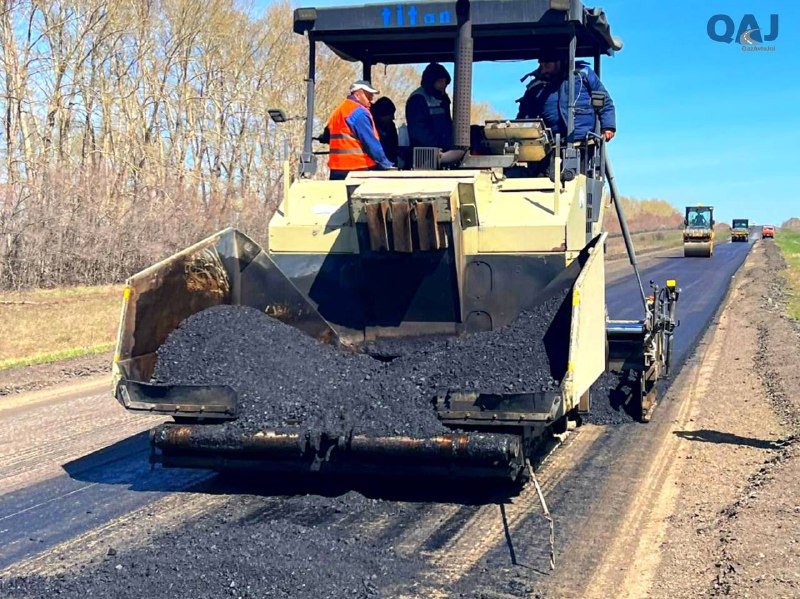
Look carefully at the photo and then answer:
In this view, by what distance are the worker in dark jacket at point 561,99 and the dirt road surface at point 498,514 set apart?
96.5 inches

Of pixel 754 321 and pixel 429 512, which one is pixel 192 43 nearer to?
pixel 754 321

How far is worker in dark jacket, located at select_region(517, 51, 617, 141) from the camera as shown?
22.9 ft

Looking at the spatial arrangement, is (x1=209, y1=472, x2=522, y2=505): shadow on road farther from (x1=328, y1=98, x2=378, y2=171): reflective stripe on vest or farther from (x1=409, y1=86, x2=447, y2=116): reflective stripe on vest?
(x1=409, y1=86, x2=447, y2=116): reflective stripe on vest

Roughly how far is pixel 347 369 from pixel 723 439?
332 centimetres

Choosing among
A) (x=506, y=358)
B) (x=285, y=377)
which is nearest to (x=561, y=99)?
(x=506, y=358)

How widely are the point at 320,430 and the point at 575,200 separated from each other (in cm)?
242

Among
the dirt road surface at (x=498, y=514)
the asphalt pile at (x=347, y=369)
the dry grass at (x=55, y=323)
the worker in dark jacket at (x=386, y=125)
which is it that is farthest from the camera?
the dry grass at (x=55, y=323)

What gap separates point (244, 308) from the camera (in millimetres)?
6211

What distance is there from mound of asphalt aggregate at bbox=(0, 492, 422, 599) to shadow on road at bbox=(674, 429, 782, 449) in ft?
11.8

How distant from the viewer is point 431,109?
7.21m

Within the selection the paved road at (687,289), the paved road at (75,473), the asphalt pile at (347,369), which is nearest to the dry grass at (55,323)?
the paved road at (75,473)

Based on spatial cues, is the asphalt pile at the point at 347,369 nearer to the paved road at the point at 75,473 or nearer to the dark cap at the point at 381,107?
the paved road at the point at 75,473

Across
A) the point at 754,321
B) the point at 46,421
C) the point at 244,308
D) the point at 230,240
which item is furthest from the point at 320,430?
the point at 754,321

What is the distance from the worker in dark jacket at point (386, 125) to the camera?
24.2 ft
